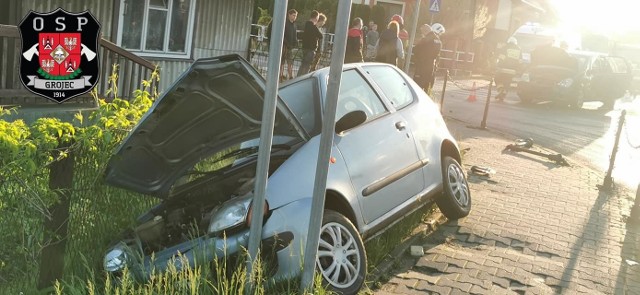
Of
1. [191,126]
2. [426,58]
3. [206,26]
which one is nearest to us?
[191,126]

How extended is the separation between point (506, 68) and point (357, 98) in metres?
20.7

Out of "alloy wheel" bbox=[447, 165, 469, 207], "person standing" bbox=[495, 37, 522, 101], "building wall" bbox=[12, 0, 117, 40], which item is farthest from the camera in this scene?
"person standing" bbox=[495, 37, 522, 101]

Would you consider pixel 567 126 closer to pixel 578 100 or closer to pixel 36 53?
pixel 578 100

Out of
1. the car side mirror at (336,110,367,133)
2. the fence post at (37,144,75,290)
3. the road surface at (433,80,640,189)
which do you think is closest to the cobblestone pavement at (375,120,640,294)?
the car side mirror at (336,110,367,133)

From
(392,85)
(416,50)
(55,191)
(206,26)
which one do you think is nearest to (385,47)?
(416,50)

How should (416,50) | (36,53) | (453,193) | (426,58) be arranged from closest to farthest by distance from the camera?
1. (453,193)
2. (36,53)
3. (426,58)
4. (416,50)

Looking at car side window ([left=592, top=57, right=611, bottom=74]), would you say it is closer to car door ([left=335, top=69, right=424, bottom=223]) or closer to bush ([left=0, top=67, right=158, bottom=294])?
car door ([left=335, top=69, right=424, bottom=223])

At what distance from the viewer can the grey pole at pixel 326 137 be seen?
165 inches

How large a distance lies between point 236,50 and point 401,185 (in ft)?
38.8

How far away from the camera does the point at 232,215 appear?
500 cm

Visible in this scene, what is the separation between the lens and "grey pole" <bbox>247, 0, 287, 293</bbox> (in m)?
4.12

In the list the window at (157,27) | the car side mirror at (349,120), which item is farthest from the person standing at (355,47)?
the car side mirror at (349,120)

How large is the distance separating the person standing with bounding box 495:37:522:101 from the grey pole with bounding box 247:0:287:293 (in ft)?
71.0

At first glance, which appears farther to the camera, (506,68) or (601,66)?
(506,68)
